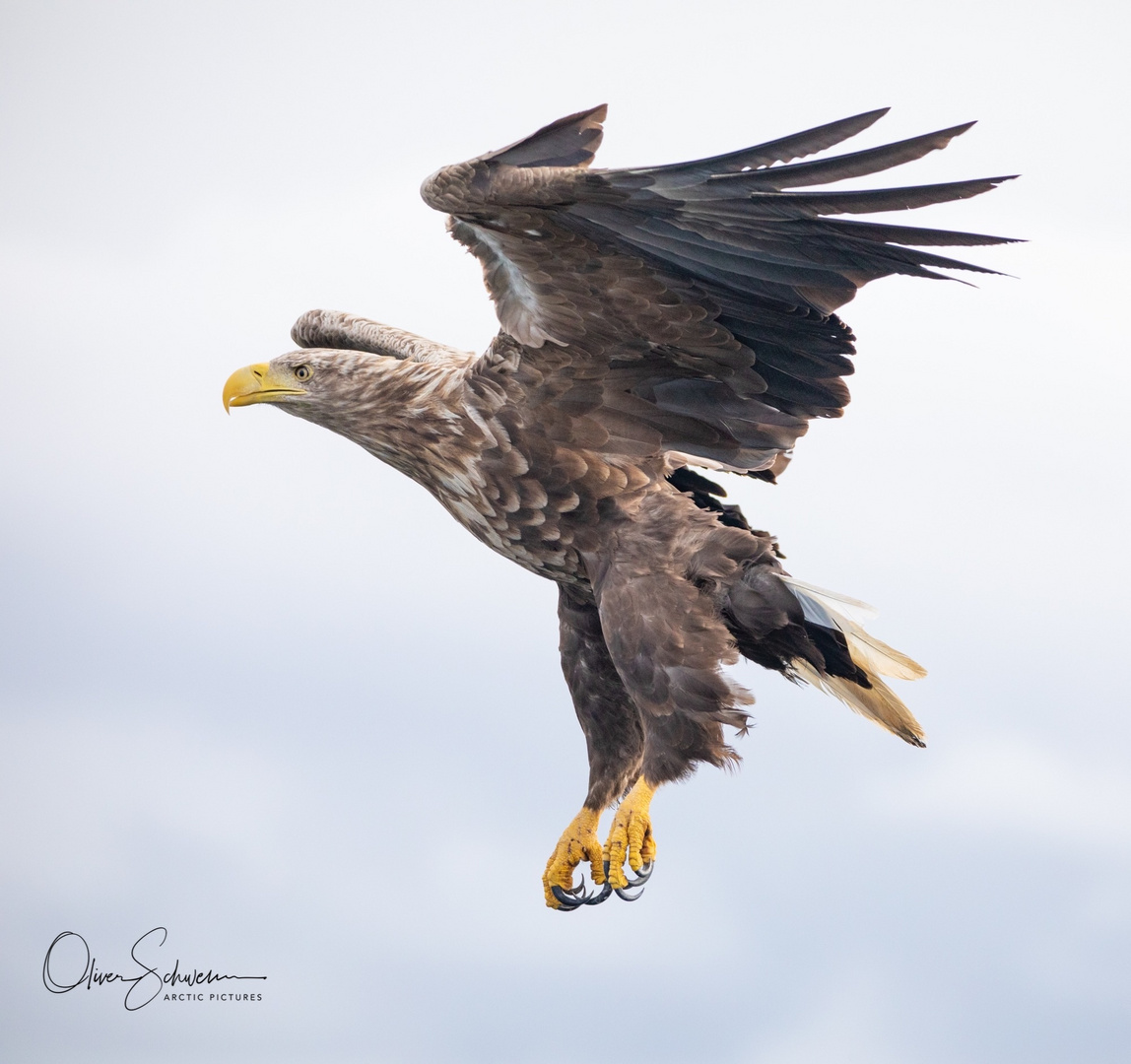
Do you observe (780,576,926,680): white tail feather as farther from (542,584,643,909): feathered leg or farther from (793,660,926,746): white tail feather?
(542,584,643,909): feathered leg

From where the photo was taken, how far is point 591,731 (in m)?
A: 5.80

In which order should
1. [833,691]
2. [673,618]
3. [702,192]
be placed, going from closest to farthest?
[702,192], [673,618], [833,691]

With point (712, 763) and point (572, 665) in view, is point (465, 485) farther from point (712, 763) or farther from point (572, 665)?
point (712, 763)

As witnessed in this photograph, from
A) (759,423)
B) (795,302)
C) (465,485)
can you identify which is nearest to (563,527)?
(465,485)

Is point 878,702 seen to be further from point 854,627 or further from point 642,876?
point 642,876

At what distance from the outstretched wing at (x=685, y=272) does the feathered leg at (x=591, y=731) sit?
837 mm

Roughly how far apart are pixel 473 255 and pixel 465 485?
2.70ft

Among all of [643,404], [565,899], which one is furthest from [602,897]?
[643,404]

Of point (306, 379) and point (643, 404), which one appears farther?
point (306, 379)

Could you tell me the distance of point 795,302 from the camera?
500cm

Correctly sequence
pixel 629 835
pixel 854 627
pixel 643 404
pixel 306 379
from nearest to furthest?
pixel 629 835 < pixel 643 404 < pixel 854 627 < pixel 306 379

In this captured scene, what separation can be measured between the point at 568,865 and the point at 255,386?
7.03ft

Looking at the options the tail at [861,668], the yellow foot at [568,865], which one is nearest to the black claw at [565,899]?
the yellow foot at [568,865]

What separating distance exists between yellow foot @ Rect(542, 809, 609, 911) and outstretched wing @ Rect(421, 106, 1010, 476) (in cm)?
143
